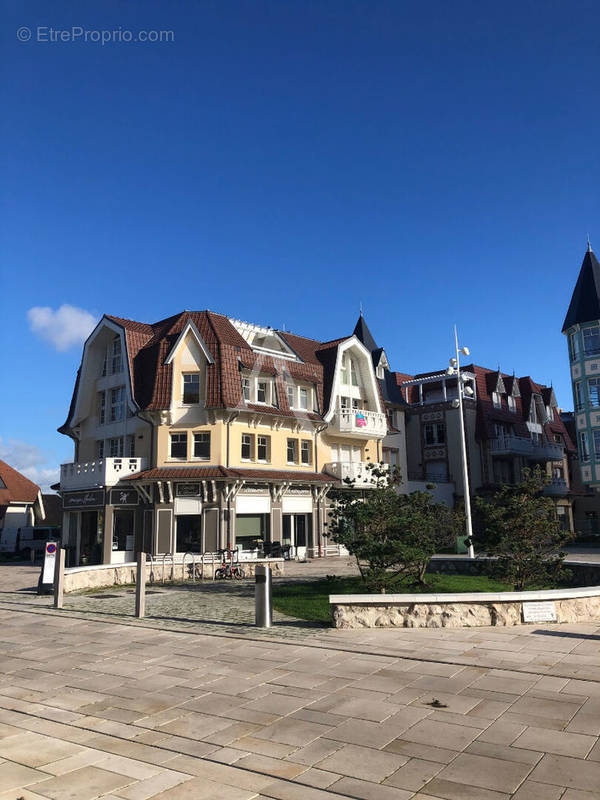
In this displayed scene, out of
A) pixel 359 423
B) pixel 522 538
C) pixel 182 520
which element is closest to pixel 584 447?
pixel 359 423

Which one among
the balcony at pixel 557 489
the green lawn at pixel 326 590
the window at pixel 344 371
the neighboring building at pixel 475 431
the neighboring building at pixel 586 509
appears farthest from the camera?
the neighboring building at pixel 586 509

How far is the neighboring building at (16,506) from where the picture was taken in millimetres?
50281

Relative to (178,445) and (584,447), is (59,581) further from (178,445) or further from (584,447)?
(584,447)

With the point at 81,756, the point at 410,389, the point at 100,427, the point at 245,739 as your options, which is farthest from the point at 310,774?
the point at 410,389

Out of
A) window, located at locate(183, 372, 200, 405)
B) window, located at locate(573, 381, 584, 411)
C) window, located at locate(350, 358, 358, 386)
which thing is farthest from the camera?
window, located at locate(573, 381, 584, 411)

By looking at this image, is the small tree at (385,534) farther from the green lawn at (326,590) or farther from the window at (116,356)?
the window at (116,356)

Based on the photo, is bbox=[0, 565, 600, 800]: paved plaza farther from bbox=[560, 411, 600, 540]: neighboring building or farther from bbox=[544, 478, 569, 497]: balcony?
bbox=[560, 411, 600, 540]: neighboring building

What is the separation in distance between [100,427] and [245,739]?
32.0 m

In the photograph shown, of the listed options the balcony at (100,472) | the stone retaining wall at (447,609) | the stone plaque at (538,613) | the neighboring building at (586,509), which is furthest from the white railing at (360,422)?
the neighboring building at (586,509)

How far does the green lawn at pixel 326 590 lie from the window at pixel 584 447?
29.8 meters

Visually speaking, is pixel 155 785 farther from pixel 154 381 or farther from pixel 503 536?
pixel 154 381

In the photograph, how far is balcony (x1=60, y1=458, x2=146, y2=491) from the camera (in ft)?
104

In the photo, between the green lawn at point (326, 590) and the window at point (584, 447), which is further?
the window at point (584, 447)

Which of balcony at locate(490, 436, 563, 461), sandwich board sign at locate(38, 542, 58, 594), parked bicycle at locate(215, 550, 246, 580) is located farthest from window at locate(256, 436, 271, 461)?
balcony at locate(490, 436, 563, 461)
